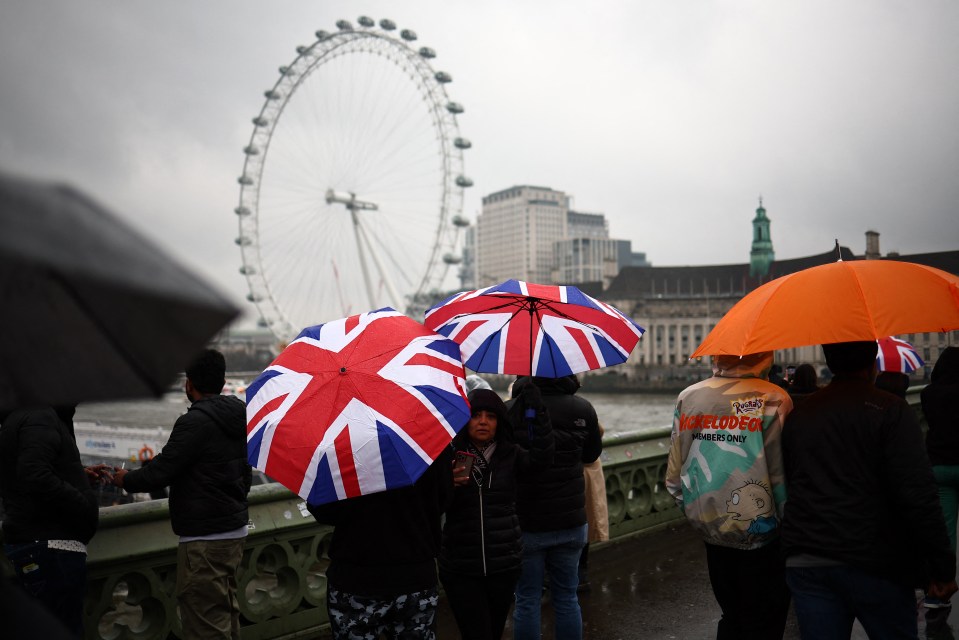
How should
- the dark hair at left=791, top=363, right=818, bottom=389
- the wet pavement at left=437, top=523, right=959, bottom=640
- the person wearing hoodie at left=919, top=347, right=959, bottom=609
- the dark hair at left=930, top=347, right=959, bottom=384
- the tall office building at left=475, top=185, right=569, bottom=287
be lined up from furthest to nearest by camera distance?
the tall office building at left=475, top=185, right=569, bottom=287
the dark hair at left=791, top=363, right=818, bottom=389
the dark hair at left=930, top=347, right=959, bottom=384
the person wearing hoodie at left=919, top=347, right=959, bottom=609
the wet pavement at left=437, top=523, right=959, bottom=640

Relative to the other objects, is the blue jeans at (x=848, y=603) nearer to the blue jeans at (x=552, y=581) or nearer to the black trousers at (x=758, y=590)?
the black trousers at (x=758, y=590)

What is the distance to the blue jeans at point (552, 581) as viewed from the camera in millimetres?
4207

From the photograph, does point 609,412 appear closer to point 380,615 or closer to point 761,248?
point 761,248

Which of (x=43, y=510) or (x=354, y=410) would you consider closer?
(x=354, y=410)

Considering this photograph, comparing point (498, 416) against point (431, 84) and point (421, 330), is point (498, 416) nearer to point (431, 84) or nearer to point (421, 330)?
point (421, 330)

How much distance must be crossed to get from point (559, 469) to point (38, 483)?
255 centimetres

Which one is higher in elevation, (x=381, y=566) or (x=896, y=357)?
(x=896, y=357)

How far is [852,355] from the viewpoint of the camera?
337cm

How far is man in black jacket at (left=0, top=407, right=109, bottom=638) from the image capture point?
3615mm

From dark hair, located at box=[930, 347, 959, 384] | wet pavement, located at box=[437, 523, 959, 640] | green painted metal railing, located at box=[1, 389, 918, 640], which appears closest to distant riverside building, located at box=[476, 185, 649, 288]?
wet pavement, located at box=[437, 523, 959, 640]

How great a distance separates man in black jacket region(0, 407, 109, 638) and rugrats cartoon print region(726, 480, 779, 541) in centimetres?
306

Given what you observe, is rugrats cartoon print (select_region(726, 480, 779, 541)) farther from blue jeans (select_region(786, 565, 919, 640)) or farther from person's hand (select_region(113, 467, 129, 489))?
person's hand (select_region(113, 467, 129, 489))

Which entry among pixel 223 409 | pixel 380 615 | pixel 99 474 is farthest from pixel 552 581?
pixel 99 474

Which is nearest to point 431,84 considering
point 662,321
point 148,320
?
point 148,320
